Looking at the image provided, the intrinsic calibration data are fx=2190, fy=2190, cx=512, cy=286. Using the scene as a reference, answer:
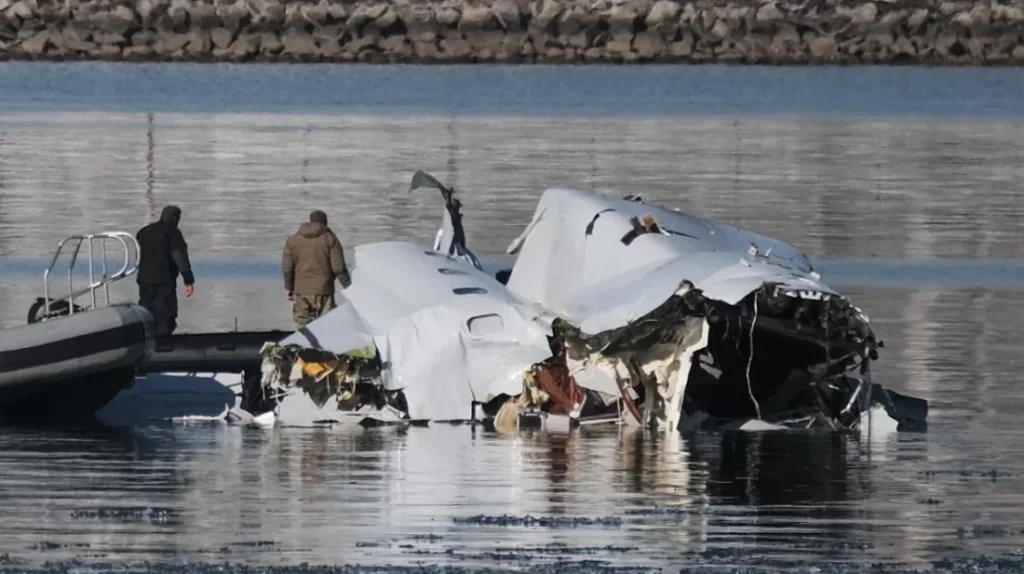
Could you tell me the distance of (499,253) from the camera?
1179 inches

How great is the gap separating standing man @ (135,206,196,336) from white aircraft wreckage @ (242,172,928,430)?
6.44 ft

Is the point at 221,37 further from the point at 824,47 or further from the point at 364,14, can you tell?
the point at 824,47

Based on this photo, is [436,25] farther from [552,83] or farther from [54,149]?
[54,149]

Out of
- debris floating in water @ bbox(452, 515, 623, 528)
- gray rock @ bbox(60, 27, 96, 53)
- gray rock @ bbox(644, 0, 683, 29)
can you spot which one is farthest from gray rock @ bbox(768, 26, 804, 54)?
debris floating in water @ bbox(452, 515, 623, 528)

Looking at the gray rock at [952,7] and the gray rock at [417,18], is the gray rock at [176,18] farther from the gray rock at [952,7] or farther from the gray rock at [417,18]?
the gray rock at [952,7]

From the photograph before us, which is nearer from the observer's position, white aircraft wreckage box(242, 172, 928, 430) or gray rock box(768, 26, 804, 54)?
white aircraft wreckage box(242, 172, 928, 430)

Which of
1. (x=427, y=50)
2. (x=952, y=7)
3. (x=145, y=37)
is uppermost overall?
(x=952, y=7)

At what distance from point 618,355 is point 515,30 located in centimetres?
6800

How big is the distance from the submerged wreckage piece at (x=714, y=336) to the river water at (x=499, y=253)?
47 centimetres

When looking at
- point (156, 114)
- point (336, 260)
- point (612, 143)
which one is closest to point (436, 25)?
point (156, 114)

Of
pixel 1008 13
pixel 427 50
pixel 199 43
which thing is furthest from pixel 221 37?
pixel 1008 13

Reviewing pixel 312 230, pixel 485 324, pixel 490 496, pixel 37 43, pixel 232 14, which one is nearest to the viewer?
pixel 490 496

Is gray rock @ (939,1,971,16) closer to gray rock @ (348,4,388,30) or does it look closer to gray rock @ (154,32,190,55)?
gray rock @ (348,4,388,30)

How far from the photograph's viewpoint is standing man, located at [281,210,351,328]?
19344 millimetres
